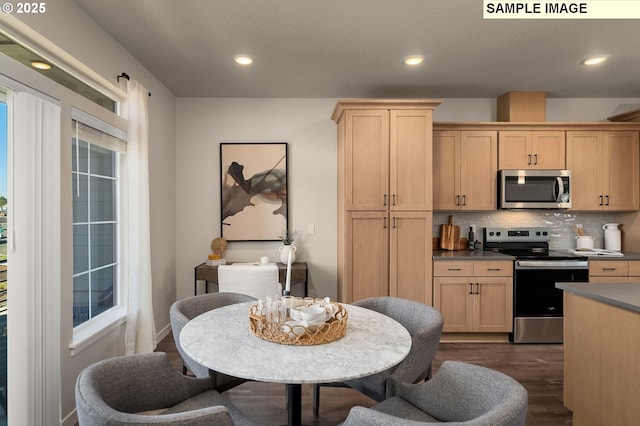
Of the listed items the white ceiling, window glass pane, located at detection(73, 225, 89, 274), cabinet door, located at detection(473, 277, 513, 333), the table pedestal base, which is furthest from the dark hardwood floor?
the white ceiling

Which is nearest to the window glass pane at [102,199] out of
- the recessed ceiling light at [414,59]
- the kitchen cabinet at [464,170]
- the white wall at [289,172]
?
the white wall at [289,172]

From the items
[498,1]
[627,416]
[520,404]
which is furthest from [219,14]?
[627,416]

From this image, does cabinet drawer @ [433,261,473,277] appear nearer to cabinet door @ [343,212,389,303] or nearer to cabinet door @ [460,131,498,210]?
cabinet door @ [343,212,389,303]

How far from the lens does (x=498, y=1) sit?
2.25 metres

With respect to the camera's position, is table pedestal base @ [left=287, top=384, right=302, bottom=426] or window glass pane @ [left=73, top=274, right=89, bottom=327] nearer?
table pedestal base @ [left=287, top=384, right=302, bottom=426]

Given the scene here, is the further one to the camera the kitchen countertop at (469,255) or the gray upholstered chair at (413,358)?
the kitchen countertop at (469,255)

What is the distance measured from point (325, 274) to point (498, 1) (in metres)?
2.99

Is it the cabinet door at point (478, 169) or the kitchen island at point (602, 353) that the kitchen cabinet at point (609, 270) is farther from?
the kitchen island at point (602, 353)

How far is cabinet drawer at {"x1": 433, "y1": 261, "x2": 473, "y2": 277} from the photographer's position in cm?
366

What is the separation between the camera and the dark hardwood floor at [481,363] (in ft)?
7.77

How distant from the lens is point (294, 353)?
1.42 metres

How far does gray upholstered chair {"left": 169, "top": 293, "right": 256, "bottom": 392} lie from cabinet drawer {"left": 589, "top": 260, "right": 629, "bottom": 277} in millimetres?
3358

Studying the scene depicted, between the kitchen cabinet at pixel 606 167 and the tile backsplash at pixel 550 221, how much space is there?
0.31 m

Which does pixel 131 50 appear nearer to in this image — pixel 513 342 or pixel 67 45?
pixel 67 45
